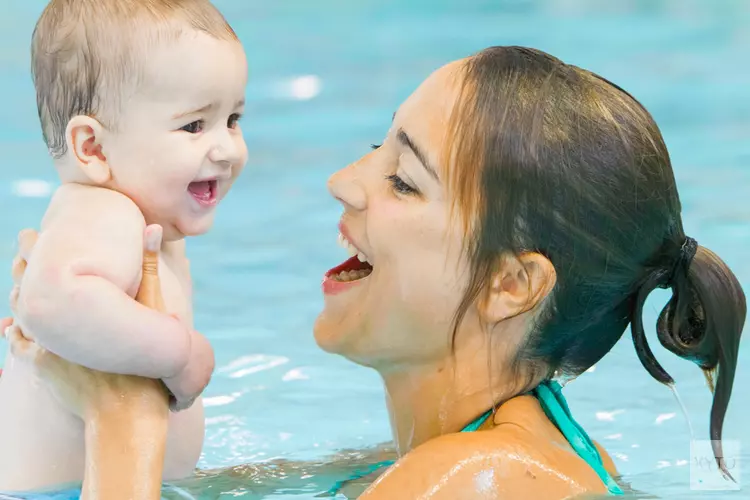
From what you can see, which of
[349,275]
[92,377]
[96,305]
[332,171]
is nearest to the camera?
[96,305]

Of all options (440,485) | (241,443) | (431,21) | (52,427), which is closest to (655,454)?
(241,443)

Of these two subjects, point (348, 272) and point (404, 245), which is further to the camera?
point (348, 272)

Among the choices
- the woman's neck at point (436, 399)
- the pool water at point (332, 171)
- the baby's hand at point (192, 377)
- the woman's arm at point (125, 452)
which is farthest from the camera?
the pool water at point (332, 171)

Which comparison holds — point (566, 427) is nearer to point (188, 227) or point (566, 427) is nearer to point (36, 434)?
point (188, 227)

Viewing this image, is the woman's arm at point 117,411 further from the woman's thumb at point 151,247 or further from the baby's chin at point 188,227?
the baby's chin at point 188,227

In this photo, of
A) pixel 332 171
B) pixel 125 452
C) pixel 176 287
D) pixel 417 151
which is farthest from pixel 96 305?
pixel 332 171

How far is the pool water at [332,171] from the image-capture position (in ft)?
14.3

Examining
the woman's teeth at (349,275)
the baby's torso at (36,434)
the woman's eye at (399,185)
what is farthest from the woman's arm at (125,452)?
the woman's eye at (399,185)

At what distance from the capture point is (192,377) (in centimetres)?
272

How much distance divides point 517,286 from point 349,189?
44 cm

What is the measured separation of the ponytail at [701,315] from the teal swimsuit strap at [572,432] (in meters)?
0.22

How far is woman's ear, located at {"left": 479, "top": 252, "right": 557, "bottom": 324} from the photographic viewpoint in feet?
9.03

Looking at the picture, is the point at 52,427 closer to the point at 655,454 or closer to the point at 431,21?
the point at 655,454

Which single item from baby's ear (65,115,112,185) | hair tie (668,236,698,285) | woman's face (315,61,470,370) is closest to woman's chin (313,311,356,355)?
woman's face (315,61,470,370)
